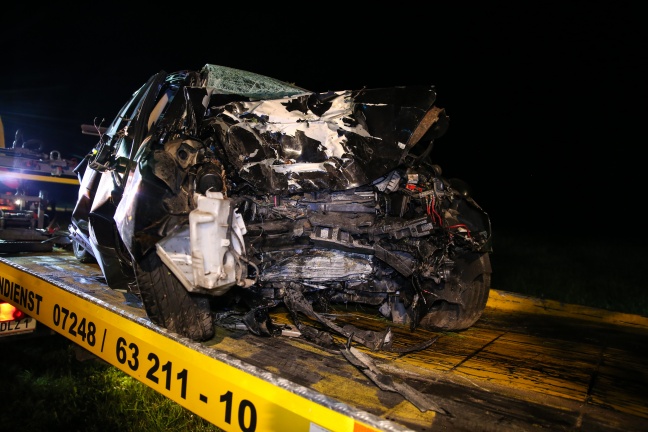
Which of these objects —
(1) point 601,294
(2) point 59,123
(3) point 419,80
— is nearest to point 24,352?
(1) point 601,294

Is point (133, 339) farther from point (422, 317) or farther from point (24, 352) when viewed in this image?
point (24, 352)

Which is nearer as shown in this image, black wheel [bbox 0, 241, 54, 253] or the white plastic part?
the white plastic part

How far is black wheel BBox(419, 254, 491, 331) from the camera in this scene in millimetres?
3137

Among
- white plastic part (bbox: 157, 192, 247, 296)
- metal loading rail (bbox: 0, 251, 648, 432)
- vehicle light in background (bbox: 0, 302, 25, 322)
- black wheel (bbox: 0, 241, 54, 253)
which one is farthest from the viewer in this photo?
black wheel (bbox: 0, 241, 54, 253)

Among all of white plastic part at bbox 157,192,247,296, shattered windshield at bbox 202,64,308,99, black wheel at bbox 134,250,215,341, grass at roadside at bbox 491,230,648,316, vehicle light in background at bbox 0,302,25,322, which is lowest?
vehicle light in background at bbox 0,302,25,322

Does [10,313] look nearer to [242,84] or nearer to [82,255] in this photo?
[82,255]

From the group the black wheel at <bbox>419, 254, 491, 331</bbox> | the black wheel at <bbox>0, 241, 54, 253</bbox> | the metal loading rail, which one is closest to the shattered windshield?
the metal loading rail

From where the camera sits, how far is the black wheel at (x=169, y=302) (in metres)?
2.44

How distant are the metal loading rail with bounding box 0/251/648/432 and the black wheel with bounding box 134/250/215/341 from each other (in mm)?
104

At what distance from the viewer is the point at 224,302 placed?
307cm

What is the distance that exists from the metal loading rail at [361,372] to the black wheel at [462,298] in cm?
12

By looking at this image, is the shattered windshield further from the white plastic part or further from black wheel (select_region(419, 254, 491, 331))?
black wheel (select_region(419, 254, 491, 331))

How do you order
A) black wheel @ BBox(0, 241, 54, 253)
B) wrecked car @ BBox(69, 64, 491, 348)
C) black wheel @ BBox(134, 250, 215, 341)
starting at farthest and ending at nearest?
black wheel @ BBox(0, 241, 54, 253) → black wheel @ BBox(134, 250, 215, 341) → wrecked car @ BBox(69, 64, 491, 348)

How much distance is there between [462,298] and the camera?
10.4 ft
